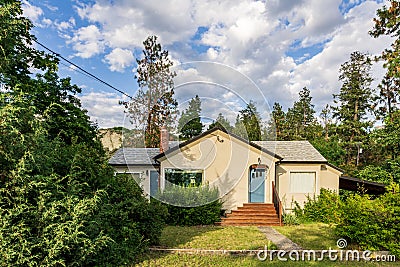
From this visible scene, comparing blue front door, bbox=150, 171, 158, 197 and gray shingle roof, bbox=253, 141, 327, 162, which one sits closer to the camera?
blue front door, bbox=150, 171, 158, 197

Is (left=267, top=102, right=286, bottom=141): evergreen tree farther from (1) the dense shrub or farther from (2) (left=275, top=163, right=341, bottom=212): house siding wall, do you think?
(1) the dense shrub

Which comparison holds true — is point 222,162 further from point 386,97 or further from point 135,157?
point 386,97

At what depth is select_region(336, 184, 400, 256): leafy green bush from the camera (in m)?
5.87

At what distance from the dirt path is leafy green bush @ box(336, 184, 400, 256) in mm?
1628

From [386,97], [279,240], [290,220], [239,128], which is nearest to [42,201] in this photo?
[279,240]

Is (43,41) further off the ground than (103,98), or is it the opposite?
(43,41)

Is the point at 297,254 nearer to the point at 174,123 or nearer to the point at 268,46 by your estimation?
the point at 174,123

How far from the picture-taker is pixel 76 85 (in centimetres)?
900

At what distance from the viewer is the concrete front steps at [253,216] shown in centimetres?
1012

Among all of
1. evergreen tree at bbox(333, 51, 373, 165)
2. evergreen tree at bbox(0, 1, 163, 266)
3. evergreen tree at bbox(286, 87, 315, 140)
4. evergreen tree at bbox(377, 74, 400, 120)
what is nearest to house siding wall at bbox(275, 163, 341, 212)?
evergreen tree at bbox(0, 1, 163, 266)

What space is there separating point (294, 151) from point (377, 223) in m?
6.81

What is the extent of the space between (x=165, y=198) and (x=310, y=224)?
6.42 m

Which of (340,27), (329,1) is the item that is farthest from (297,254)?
(340,27)

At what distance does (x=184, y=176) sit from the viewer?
11.0 metres
